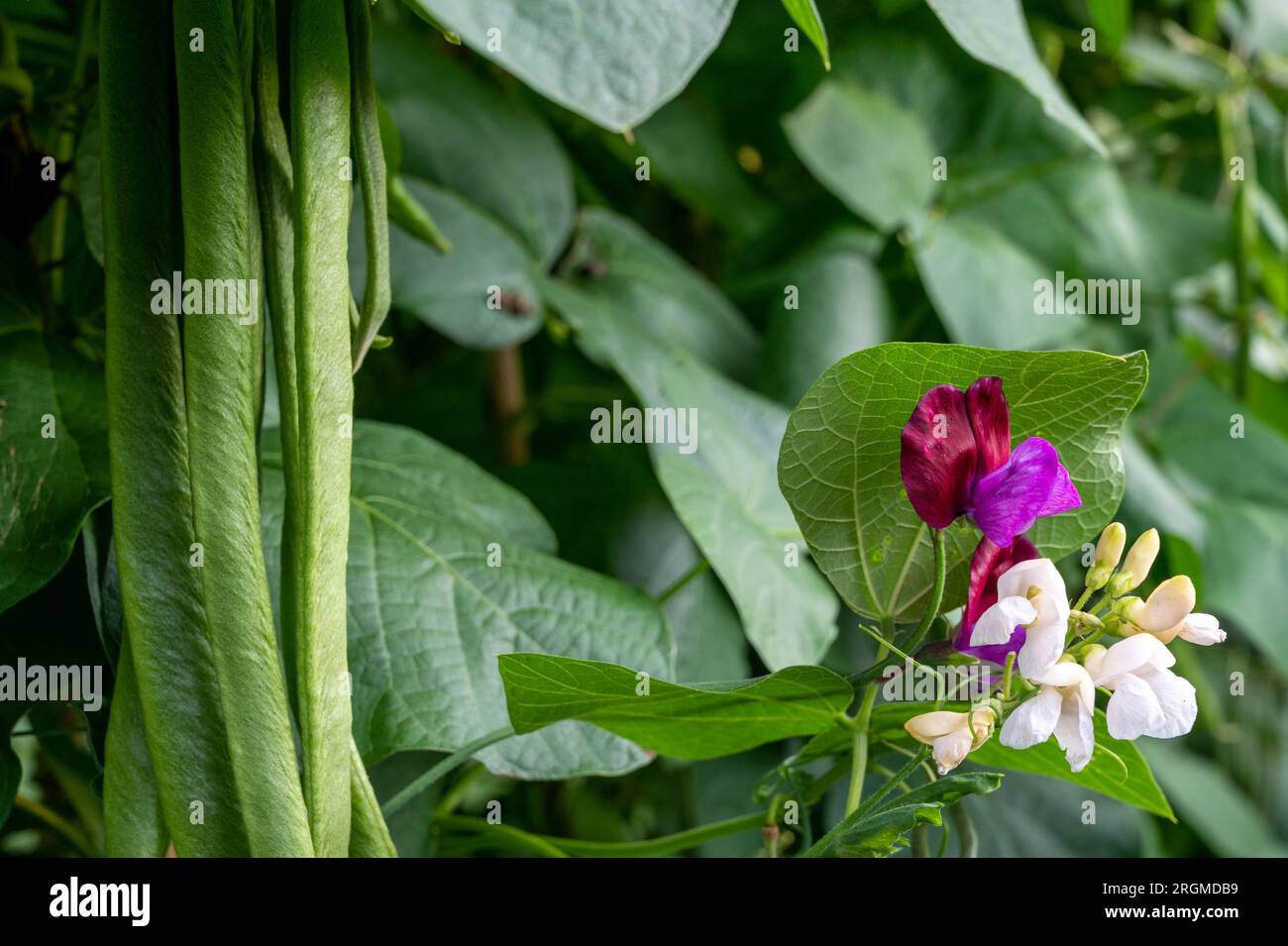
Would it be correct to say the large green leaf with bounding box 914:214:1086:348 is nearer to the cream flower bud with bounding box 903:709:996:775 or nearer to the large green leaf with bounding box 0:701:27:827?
the cream flower bud with bounding box 903:709:996:775

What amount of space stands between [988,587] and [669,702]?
0.10m

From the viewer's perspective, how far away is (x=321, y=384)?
26 centimetres

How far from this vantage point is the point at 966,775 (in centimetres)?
25

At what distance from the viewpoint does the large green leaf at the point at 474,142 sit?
557 mm

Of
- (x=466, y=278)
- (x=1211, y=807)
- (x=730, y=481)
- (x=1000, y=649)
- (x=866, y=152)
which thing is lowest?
(x=1211, y=807)

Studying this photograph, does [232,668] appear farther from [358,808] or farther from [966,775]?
[966,775]

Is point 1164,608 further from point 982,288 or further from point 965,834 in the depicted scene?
point 982,288

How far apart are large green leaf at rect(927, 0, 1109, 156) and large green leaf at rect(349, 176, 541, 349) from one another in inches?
10.0

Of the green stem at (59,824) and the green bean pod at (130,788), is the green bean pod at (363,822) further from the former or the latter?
the green stem at (59,824)

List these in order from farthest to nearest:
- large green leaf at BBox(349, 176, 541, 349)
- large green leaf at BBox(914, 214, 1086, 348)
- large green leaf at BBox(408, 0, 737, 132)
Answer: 1. large green leaf at BBox(914, 214, 1086, 348)
2. large green leaf at BBox(349, 176, 541, 349)
3. large green leaf at BBox(408, 0, 737, 132)

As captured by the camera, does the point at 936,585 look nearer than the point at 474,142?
Yes

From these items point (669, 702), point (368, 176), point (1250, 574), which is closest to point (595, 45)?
point (368, 176)

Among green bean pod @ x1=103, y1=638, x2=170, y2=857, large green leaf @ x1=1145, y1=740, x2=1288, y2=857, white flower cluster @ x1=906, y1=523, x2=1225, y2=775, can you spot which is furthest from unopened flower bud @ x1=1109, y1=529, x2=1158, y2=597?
large green leaf @ x1=1145, y1=740, x2=1288, y2=857

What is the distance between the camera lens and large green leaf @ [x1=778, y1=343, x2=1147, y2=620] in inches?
10.7
